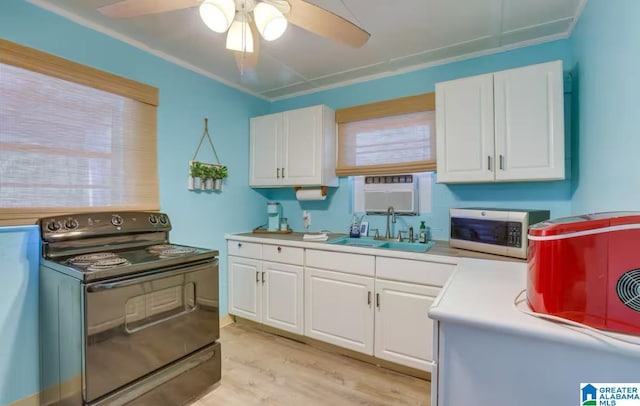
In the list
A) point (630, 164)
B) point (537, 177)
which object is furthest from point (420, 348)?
point (630, 164)

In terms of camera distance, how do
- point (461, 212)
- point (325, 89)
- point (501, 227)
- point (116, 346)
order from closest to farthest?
point (116, 346)
point (501, 227)
point (461, 212)
point (325, 89)

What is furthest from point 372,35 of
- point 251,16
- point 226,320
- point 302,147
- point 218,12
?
point 226,320

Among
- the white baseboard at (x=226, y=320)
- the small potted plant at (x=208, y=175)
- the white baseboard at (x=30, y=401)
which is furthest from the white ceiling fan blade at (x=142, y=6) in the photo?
the white baseboard at (x=226, y=320)

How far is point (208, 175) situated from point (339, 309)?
165cm

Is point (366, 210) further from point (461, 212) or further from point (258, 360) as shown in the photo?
point (258, 360)

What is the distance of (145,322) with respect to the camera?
5.09 ft

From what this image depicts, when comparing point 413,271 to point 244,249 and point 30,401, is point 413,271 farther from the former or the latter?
point 30,401

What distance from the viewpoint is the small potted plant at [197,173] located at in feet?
8.40

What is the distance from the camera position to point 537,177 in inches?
72.9

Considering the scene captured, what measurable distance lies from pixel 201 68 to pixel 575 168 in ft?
9.85

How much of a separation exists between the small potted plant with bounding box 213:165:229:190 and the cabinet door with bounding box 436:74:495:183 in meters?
1.93

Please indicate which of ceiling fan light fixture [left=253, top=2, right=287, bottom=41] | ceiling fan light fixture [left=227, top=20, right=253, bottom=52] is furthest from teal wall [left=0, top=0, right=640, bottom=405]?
ceiling fan light fixture [left=253, top=2, right=287, bottom=41]

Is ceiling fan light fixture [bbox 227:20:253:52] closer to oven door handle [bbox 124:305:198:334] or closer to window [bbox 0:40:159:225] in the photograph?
window [bbox 0:40:159:225]

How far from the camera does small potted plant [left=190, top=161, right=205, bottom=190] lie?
256 centimetres
